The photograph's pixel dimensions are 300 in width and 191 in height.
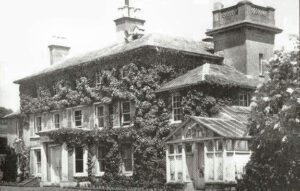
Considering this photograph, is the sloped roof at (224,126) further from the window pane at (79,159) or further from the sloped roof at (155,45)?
the window pane at (79,159)

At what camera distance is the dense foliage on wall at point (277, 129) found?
19.0 m

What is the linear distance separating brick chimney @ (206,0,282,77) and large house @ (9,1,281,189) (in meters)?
0.06

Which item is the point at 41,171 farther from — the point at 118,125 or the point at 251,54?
the point at 251,54

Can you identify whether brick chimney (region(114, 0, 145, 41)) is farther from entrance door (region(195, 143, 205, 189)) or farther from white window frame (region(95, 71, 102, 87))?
entrance door (region(195, 143, 205, 189))

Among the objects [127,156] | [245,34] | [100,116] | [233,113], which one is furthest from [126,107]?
[245,34]

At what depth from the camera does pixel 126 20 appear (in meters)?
37.8

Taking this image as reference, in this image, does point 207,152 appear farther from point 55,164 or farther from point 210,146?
point 55,164

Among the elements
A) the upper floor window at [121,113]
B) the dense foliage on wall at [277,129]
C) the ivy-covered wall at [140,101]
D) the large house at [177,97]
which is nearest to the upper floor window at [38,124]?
the large house at [177,97]

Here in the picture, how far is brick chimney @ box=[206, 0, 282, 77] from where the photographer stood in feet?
109

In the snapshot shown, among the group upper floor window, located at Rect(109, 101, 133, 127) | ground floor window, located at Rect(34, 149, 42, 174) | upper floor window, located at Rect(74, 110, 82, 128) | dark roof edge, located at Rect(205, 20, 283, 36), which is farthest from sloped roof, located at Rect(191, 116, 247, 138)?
ground floor window, located at Rect(34, 149, 42, 174)

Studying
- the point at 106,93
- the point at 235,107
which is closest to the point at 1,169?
the point at 106,93

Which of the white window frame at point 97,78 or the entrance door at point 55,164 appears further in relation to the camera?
the entrance door at point 55,164

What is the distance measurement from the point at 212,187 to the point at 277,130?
7.49m

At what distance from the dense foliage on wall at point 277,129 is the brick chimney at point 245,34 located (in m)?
12.4
